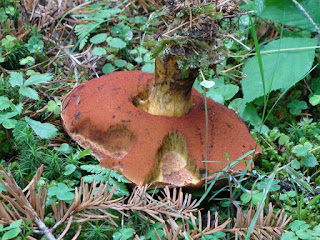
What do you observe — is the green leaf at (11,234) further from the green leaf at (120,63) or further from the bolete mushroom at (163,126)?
the green leaf at (120,63)

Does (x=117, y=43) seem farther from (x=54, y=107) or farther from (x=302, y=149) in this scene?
(x=302, y=149)

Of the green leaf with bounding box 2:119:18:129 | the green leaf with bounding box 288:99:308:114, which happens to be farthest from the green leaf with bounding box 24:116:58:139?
the green leaf with bounding box 288:99:308:114

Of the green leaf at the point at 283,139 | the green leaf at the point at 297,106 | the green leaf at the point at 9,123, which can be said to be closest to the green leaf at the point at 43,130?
the green leaf at the point at 9,123

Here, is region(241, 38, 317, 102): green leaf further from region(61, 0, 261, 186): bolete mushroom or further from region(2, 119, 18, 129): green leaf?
region(2, 119, 18, 129): green leaf

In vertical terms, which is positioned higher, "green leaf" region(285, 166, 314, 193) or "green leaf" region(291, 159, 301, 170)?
"green leaf" region(285, 166, 314, 193)

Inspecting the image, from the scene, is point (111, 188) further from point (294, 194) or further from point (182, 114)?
point (294, 194)

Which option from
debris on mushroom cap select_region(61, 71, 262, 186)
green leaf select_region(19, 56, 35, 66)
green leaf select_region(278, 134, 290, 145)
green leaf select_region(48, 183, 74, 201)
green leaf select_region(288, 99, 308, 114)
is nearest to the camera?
green leaf select_region(48, 183, 74, 201)

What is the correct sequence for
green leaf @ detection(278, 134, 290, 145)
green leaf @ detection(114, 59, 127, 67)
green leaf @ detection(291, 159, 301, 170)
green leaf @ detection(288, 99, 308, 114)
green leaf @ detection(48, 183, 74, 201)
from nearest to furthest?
green leaf @ detection(48, 183, 74, 201) → green leaf @ detection(291, 159, 301, 170) → green leaf @ detection(278, 134, 290, 145) → green leaf @ detection(288, 99, 308, 114) → green leaf @ detection(114, 59, 127, 67)
